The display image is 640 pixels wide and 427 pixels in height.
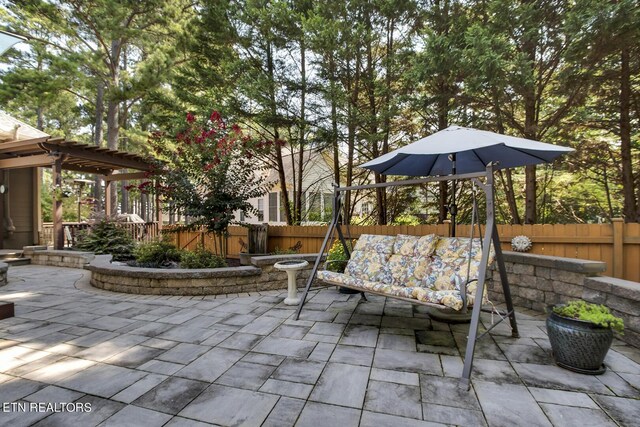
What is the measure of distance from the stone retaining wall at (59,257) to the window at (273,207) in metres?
7.27

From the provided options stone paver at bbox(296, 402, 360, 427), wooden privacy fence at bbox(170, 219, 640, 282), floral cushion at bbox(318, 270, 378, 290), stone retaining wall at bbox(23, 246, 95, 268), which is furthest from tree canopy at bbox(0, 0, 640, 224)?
stone paver at bbox(296, 402, 360, 427)

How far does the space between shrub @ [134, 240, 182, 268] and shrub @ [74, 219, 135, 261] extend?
150 centimetres

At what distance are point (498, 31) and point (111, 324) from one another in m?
6.32

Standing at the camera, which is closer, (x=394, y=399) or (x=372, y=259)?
(x=394, y=399)

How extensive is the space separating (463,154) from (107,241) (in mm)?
7398

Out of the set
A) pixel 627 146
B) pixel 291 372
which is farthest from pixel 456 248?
pixel 627 146

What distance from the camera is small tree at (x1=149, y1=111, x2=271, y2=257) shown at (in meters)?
5.10

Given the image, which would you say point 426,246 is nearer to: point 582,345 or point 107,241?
point 582,345

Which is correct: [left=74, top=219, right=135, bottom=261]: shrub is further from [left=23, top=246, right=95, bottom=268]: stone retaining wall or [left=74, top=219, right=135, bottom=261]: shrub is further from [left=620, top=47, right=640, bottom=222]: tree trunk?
[left=620, top=47, right=640, bottom=222]: tree trunk

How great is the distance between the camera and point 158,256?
18.1 ft

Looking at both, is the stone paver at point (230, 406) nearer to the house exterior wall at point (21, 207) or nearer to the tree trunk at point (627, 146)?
the tree trunk at point (627, 146)

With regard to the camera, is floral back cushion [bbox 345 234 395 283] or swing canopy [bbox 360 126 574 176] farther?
floral back cushion [bbox 345 234 395 283]

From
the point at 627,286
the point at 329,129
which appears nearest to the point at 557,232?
the point at 627,286

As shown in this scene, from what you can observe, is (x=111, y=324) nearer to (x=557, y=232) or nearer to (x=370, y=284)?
(x=370, y=284)
